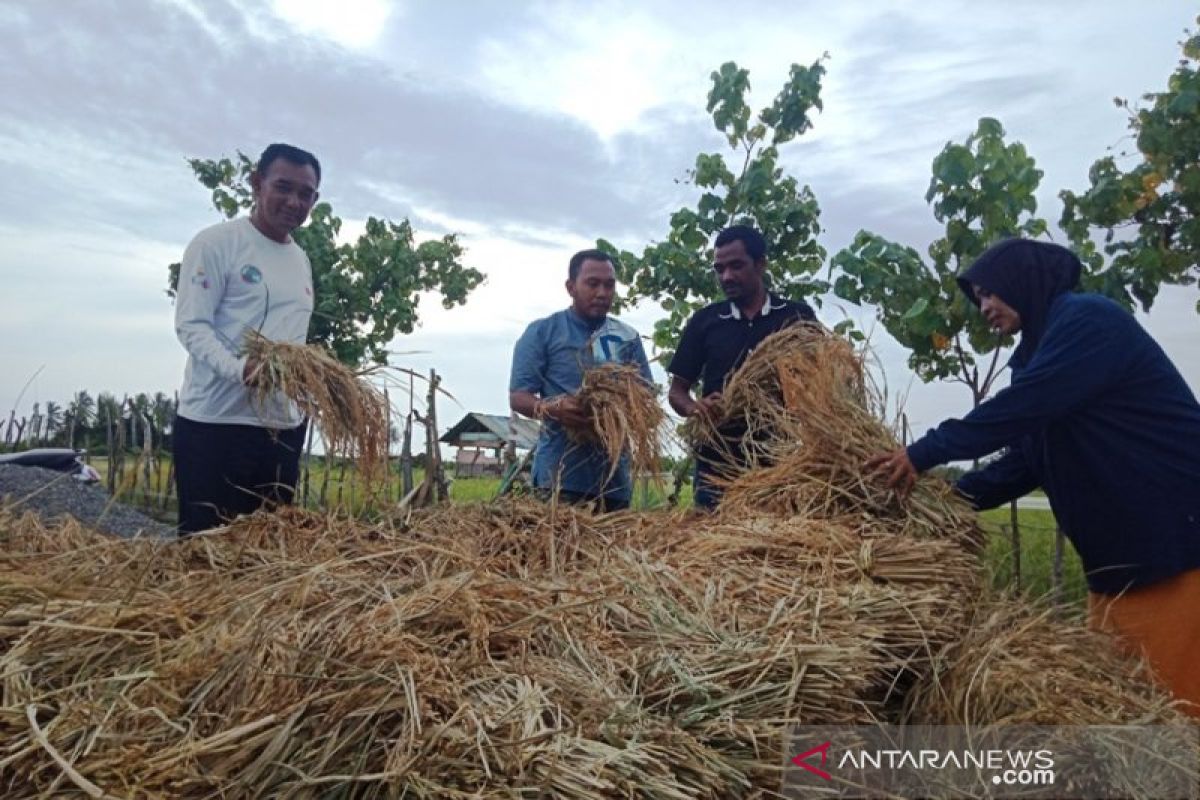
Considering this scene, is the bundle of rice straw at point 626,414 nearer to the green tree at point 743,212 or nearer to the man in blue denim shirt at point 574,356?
the man in blue denim shirt at point 574,356

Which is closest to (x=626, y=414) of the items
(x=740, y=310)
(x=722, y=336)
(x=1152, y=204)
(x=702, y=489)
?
(x=702, y=489)

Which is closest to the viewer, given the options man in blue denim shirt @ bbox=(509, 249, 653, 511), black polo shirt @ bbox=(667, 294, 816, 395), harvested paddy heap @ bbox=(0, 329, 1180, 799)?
harvested paddy heap @ bbox=(0, 329, 1180, 799)

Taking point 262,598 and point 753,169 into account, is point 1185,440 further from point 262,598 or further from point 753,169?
point 753,169

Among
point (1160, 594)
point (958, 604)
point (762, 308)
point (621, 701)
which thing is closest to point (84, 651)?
point (621, 701)

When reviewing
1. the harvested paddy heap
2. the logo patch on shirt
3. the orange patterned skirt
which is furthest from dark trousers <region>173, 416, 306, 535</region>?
the orange patterned skirt

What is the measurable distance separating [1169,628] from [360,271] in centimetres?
1147

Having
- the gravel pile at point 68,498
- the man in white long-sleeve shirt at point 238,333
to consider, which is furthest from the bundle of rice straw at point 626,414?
the gravel pile at point 68,498

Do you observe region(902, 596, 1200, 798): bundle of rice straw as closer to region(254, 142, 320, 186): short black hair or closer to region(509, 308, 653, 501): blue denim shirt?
region(509, 308, 653, 501): blue denim shirt

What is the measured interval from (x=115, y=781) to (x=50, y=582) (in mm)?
725

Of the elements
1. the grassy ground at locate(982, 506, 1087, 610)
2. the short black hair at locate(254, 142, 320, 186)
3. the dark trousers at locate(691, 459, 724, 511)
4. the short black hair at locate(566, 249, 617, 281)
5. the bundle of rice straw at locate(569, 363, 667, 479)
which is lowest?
Answer: the grassy ground at locate(982, 506, 1087, 610)

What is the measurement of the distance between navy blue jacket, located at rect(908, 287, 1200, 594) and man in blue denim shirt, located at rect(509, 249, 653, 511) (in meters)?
1.28

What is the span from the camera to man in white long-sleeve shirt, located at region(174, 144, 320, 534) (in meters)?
3.01

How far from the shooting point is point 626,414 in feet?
9.83

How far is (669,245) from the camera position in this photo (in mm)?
6773
